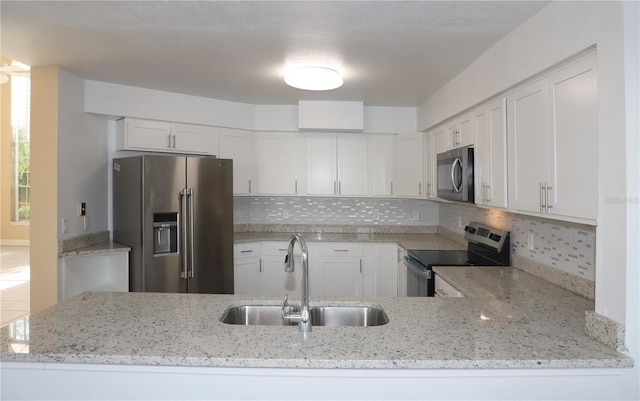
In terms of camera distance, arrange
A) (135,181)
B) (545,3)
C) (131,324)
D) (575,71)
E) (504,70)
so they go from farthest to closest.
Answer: (135,181)
(504,70)
(545,3)
(575,71)
(131,324)

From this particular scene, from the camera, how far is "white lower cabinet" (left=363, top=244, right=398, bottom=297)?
384 cm

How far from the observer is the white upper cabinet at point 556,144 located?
150cm

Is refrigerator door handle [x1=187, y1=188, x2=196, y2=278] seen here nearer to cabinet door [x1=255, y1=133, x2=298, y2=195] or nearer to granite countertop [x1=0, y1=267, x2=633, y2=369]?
cabinet door [x1=255, y1=133, x2=298, y2=195]

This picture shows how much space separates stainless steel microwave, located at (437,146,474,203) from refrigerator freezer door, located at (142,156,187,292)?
7.32ft

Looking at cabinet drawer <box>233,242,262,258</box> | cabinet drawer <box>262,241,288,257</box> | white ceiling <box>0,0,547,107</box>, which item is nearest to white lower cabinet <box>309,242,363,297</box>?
cabinet drawer <box>262,241,288,257</box>

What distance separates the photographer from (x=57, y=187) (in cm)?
286

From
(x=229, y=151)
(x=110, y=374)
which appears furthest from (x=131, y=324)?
(x=229, y=151)

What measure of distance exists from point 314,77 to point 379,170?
67.9 inches

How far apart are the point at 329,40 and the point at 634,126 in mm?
1630

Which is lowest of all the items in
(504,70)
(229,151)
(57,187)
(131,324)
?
(131,324)

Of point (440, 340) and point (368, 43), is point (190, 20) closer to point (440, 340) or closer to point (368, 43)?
point (368, 43)

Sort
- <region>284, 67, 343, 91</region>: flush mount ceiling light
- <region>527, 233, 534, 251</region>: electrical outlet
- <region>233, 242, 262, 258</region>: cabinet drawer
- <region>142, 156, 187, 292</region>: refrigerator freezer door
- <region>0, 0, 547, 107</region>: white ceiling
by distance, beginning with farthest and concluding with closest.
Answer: <region>233, 242, 262, 258</region>: cabinet drawer
<region>142, 156, 187, 292</region>: refrigerator freezer door
<region>284, 67, 343, 91</region>: flush mount ceiling light
<region>527, 233, 534, 251</region>: electrical outlet
<region>0, 0, 547, 107</region>: white ceiling

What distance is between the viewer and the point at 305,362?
1186mm

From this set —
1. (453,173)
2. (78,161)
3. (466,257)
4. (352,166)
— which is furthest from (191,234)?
(466,257)
